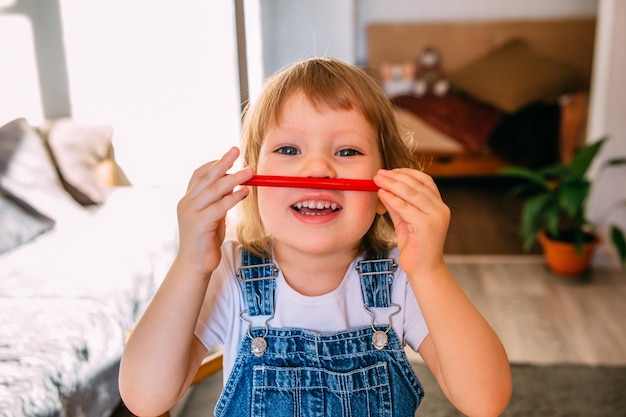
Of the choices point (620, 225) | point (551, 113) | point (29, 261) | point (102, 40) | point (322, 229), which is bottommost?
point (620, 225)

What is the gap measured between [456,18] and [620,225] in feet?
8.13

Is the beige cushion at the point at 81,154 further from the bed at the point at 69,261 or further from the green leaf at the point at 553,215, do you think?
the green leaf at the point at 553,215

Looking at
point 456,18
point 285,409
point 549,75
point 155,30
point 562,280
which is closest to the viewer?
point 285,409

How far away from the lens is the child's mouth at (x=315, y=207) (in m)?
0.78

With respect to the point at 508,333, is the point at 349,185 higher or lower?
higher

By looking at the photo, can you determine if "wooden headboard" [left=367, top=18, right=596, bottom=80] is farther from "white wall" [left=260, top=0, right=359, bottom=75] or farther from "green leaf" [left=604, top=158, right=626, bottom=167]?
"green leaf" [left=604, top=158, right=626, bottom=167]

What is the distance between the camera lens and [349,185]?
2.29 ft

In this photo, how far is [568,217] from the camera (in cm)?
261

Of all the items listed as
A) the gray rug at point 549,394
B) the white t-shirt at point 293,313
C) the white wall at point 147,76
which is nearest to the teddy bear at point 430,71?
the gray rug at point 549,394

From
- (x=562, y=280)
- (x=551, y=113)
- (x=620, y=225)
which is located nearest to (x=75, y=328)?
(x=562, y=280)

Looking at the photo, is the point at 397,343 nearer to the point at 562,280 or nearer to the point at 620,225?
the point at 562,280

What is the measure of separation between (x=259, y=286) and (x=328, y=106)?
0.28 meters

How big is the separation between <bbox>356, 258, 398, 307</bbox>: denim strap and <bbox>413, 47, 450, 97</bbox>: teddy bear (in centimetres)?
371

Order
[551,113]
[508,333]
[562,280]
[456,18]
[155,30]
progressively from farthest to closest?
[456,18], [551,113], [562,280], [508,333], [155,30]
